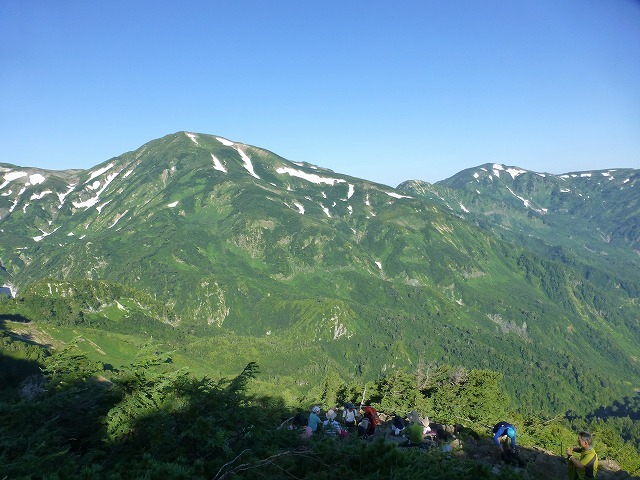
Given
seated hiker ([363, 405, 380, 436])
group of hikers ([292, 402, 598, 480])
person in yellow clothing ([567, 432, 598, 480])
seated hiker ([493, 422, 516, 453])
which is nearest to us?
person in yellow clothing ([567, 432, 598, 480])

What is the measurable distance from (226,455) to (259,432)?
277cm

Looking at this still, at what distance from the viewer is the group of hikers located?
16.5m

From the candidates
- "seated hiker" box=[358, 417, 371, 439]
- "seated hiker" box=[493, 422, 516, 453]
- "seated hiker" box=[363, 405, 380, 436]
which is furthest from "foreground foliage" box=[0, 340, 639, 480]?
"seated hiker" box=[363, 405, 380, 436]

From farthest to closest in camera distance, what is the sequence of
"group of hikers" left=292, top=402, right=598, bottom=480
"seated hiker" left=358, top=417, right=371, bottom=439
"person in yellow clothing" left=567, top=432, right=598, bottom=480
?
"seated hiker" left=358, top=417, right=371, bottom=439 < "group of hikers" left=292, top=402, right=598, bottom=480 < "person in yellow clothing" left=567, top=432, right=598, bottom=480

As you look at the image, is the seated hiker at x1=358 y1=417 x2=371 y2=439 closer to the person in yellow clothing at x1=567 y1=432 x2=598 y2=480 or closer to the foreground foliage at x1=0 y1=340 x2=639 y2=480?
the foreground foliage at x1=0 y1=340 x2=639 y2=480

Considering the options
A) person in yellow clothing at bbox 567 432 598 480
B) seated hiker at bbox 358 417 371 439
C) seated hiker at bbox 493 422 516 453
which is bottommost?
seated hiker at bbox 358 417 371 439

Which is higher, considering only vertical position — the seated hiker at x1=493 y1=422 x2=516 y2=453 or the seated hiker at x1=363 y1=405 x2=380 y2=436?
the seated hiker at x1=493 y1=422 x2=516 y2=453

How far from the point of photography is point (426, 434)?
84.8 feet

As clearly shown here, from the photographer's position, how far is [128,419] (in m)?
17.4

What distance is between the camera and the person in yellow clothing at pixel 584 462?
16406mm

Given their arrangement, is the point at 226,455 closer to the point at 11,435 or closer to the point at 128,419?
the point at 128,419

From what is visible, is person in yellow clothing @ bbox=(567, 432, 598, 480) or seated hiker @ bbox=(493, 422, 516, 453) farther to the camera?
seated hiker @ bbox=(493, 422, 516, 453)

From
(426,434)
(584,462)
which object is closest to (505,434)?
(426,434)

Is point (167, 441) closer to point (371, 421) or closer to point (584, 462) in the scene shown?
point (371, 421)
